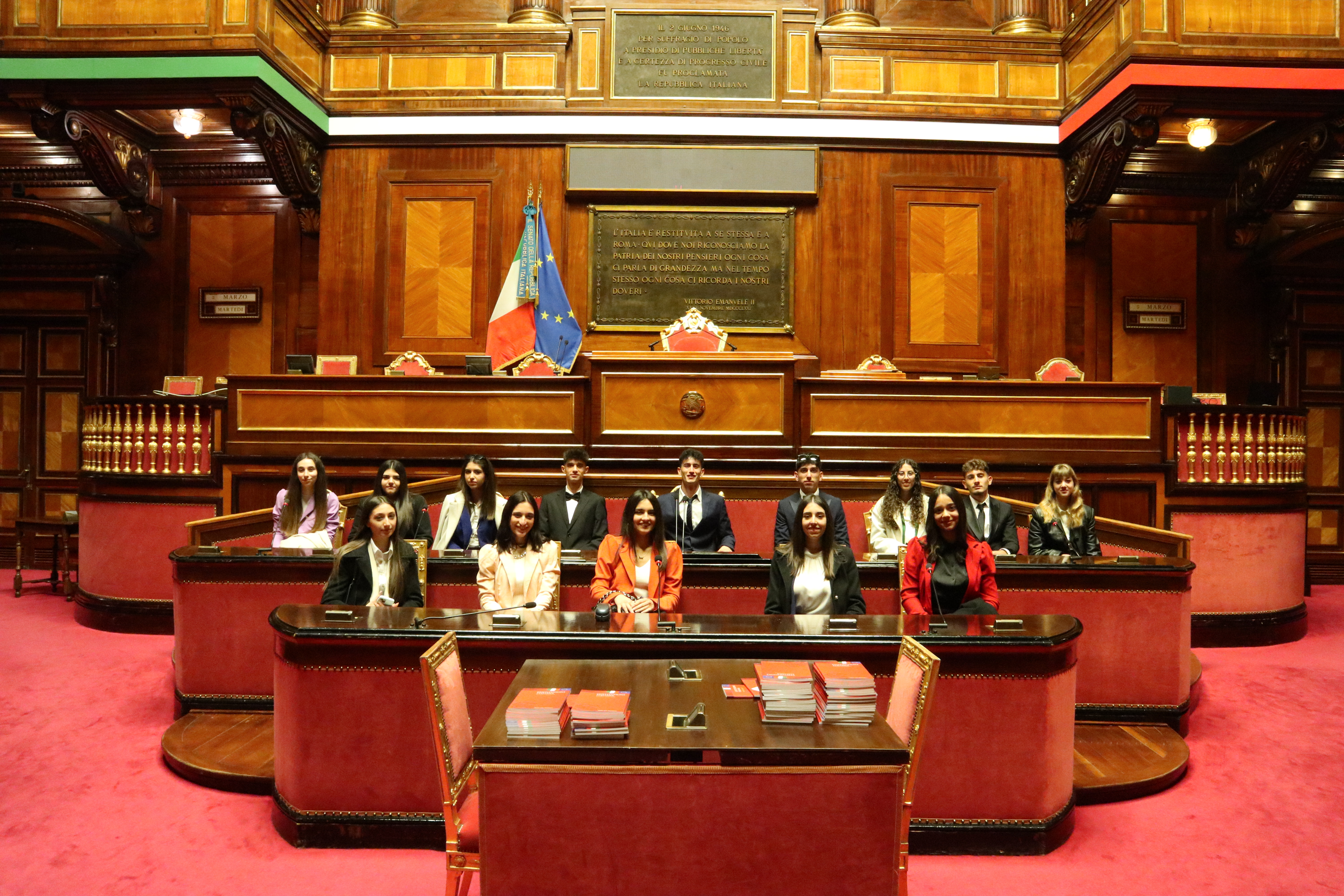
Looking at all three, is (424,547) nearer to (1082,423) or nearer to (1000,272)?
(1082,423)

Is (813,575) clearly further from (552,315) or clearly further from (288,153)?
(288,153)

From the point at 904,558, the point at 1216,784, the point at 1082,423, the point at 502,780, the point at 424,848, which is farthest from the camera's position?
the point at 1082,423

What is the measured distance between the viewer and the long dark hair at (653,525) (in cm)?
393

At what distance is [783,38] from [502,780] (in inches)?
311

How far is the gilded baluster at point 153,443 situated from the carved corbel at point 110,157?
2.69m

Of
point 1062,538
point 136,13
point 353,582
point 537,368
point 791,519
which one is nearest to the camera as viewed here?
point 353,582

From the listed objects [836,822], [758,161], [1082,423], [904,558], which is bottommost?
[836,822]

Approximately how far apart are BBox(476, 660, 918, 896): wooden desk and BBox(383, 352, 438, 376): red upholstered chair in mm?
5520

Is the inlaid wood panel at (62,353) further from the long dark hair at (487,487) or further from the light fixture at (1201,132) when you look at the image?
the light fixture at (1201,132)

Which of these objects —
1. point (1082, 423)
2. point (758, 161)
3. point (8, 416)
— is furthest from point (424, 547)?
point (8, 416)

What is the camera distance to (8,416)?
28.3 ft

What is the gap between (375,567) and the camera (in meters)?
3.73

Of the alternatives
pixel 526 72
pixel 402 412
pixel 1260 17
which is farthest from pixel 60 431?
pixel 1260 17

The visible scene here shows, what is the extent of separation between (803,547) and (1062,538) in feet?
6.64
